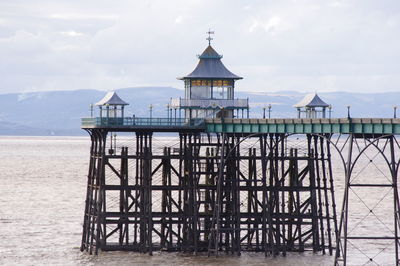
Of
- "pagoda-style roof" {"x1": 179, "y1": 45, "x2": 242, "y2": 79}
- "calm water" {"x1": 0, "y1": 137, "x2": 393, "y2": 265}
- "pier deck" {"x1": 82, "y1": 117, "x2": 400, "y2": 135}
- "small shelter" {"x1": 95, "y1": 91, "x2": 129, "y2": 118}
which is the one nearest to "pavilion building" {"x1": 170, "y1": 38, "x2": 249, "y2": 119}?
"pagoda-style roof" {"x1": 179, "y1": 45, "x2": 242, "y2": 79}

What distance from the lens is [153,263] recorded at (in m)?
67.5

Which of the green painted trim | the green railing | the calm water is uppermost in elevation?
the green railing

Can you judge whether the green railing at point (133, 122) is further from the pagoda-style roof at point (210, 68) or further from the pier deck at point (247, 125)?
the pagoda-style roof at point (210, 68)

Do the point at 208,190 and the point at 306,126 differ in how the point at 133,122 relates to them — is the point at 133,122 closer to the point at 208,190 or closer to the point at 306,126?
the point at 208,190

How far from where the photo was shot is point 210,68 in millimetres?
78875

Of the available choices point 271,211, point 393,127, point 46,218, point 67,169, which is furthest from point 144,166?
point 67,169

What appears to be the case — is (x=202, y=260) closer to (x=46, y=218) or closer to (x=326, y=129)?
(x=326, y=129)

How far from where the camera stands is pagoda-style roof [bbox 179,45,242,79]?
78125 mm

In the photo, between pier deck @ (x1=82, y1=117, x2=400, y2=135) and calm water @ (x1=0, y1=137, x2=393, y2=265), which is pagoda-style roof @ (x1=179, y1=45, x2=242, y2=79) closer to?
pier deck @ (x1=82, y1=117, x2=400, y2=135)

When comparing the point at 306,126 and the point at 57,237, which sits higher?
the point at 306,126

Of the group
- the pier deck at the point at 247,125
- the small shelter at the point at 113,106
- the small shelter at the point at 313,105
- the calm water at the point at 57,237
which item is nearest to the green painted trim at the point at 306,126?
the pier deck at the point at 247,125

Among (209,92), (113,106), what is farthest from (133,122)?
(209,92)

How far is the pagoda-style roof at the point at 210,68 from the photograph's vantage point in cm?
7812

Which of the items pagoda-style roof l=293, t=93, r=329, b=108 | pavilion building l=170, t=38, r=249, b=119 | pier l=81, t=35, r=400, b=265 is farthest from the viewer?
pavilion building l=170, t=38, r=249, b=119
